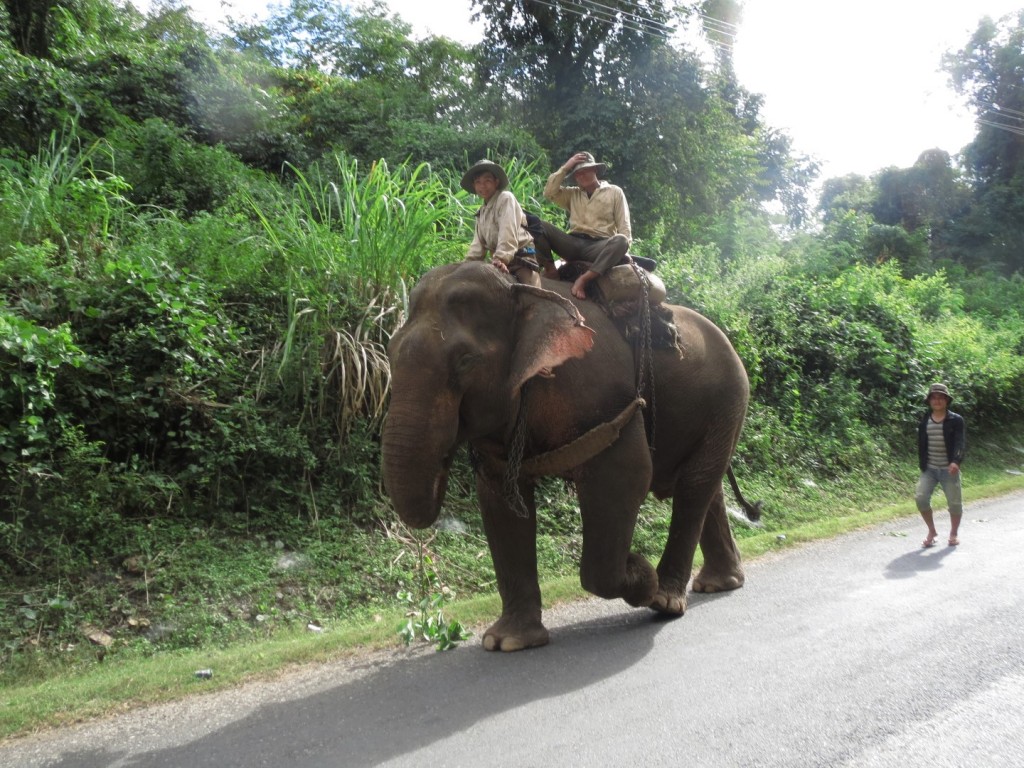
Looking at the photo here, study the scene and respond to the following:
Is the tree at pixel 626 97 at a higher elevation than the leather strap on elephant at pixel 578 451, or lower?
higher

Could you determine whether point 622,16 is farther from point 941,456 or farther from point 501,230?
point 501,230

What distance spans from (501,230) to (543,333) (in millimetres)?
771

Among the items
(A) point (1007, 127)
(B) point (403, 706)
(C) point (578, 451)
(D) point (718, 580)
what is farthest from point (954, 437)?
(A) point (1007, 127)

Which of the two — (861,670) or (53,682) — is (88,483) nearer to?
(53,682)

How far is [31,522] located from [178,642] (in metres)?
1.31

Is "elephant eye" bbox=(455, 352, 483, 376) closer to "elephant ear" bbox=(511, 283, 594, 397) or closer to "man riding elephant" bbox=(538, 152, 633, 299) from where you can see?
"elephant ear" bbox=(511, 283, 594, 397)

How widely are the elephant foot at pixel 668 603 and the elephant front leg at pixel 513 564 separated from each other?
0.71m

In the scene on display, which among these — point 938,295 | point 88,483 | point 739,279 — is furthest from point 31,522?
point 938,295

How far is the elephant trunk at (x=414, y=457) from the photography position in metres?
3.97

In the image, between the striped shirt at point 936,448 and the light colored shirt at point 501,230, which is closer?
the light colored shirt at point 501,230

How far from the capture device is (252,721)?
12.2ft

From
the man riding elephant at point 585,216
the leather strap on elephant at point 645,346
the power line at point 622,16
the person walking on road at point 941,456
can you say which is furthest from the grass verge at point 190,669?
the power line at point 622,16

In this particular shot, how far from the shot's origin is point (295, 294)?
23.6ft

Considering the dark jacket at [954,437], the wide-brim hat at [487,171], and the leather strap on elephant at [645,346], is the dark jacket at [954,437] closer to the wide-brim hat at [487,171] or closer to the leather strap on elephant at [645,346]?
the leather strap on elephant at [645,346]
